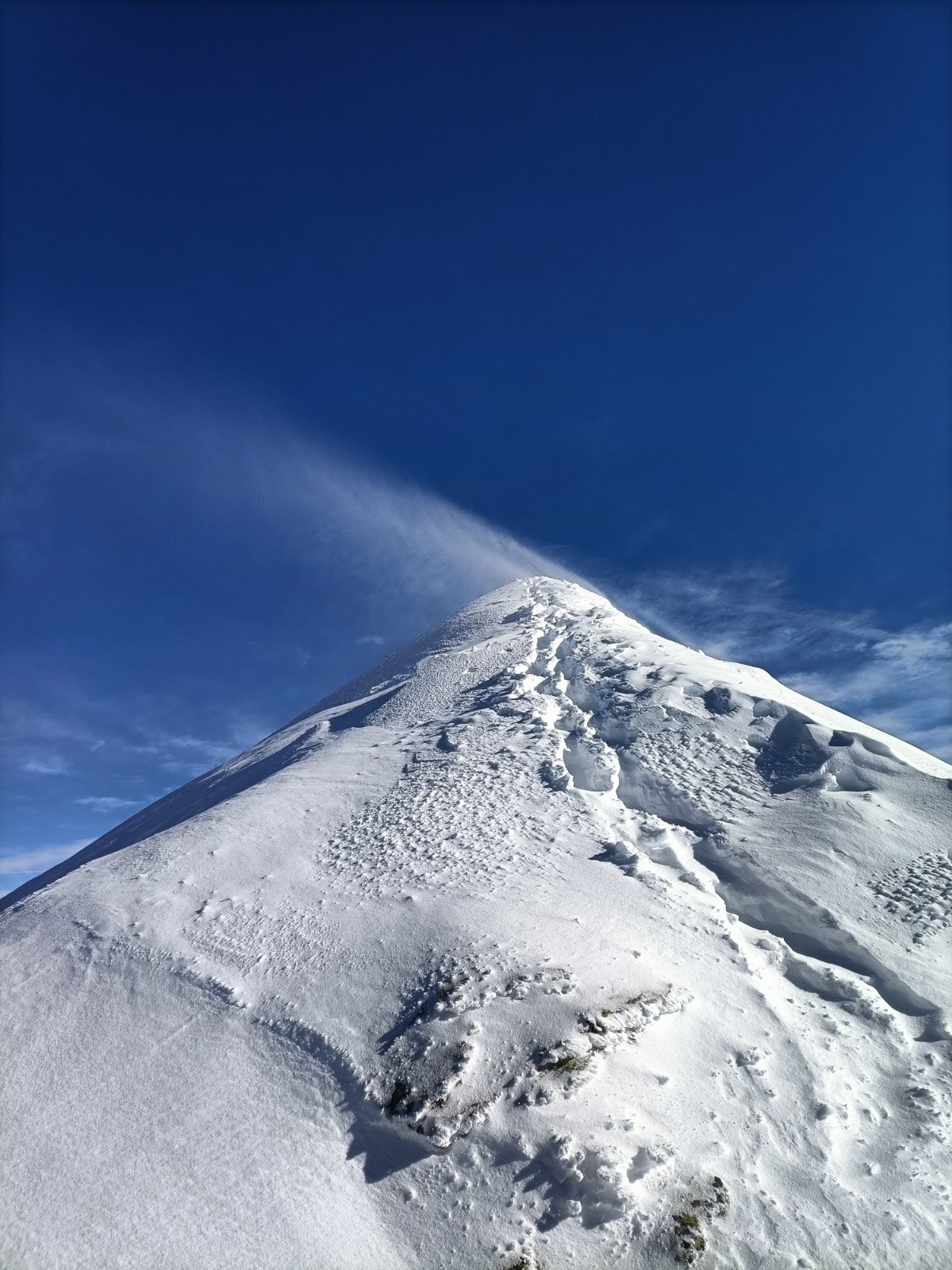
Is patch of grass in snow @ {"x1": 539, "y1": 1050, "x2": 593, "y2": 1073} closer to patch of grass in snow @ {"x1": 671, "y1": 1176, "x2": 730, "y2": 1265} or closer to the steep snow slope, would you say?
the steep snow slope

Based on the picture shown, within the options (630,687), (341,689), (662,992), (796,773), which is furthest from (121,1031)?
(341,689)

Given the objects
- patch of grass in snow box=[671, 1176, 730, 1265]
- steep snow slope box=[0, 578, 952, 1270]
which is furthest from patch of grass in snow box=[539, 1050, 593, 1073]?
patch of grass in snow box=[671, 1176, 730, 1265]

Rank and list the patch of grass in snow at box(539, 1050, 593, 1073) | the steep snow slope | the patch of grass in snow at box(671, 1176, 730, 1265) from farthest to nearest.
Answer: the patch of grass in snow at box(539, 1050, 593, 1073) → the steep snow slope → the patch of grass in snow at box(671, 1176, 730, 1265)

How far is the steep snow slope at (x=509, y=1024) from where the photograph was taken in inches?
337

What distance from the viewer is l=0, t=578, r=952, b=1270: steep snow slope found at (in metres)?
8.57

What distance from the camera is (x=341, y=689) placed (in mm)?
41906

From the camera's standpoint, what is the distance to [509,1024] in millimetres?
10891

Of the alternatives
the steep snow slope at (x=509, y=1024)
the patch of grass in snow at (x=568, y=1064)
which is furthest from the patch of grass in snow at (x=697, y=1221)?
the patch of grass in snow at (x=568, y=1064)

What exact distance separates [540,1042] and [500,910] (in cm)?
364

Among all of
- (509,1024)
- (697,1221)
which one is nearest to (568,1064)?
(509,1024)

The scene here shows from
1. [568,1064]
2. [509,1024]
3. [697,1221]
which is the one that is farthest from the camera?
[509,1024]

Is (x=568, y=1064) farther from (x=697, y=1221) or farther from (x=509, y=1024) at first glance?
(x=697, y=1221)

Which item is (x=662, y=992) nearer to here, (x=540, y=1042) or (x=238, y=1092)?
(x=540, y=1042)

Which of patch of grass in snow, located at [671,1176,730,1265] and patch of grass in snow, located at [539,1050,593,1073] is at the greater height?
patch of grass in snow, located at [539,1050,593,1073]
